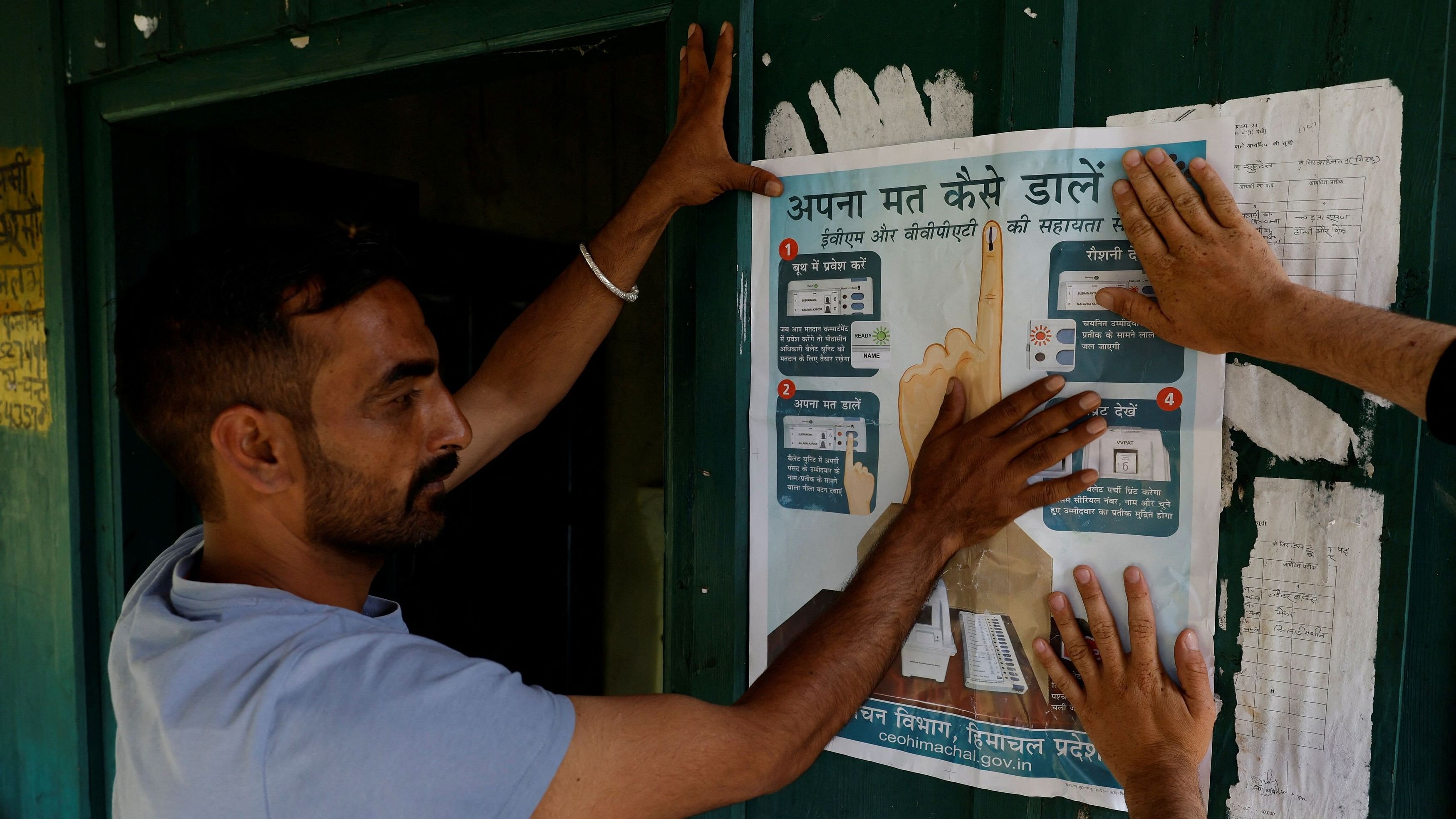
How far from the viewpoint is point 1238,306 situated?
812mm

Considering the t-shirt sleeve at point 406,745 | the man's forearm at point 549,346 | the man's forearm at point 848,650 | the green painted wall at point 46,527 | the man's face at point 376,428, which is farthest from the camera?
the green painted wall at point 46,527

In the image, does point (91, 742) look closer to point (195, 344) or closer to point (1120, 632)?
point (195, 344)

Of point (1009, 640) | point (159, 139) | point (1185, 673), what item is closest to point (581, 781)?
point (1009, 640)

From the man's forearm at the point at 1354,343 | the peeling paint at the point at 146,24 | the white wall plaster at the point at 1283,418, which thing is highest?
the peeling paint at the point at 146,24

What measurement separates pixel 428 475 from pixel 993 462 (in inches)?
28.4

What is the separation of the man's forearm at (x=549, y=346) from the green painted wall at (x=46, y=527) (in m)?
1.20

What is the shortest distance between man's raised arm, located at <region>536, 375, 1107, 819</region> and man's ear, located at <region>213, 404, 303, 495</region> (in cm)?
46

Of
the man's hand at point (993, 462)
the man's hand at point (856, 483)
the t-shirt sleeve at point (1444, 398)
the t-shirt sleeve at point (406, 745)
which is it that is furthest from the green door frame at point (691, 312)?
the t-shirt sleeve at point (1444, 398)

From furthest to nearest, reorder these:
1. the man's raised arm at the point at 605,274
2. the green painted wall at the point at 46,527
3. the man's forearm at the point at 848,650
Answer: the green painted wall at the point at 46,527
the man's raised arm at the point at 605,274
the man's forearm at the point at 848,650

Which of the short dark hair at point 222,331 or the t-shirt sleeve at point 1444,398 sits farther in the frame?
the short dark hair at point 222,331

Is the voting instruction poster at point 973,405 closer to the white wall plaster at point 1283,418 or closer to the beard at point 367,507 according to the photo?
the white wall plaster at point 1283,418

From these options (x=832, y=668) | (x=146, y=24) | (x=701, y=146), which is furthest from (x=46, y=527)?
(x=832, y=668)

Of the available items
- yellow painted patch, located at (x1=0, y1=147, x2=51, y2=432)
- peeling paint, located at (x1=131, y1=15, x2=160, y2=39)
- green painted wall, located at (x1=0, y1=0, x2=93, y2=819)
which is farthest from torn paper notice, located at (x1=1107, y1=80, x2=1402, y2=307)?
yellow painted patch, located at (x1=0, y1=147, x2=51, y2=432)

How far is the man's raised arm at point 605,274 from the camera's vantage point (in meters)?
1.12
